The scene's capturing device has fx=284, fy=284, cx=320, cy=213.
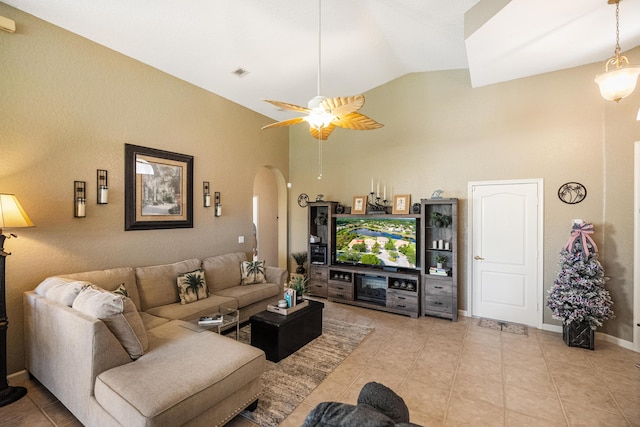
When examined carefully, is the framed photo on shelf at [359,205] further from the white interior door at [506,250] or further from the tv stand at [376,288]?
the white interior door at [506,250]

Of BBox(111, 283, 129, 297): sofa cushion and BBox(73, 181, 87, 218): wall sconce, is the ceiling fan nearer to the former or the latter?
BBox(73, 181, 87, 218): wall sconce

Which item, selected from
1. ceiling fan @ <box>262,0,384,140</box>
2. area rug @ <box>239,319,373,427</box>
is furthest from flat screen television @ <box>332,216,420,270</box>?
ceiling fan @ <box>262,0,384,140</box>

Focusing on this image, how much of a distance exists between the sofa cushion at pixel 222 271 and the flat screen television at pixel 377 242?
72.0 inches

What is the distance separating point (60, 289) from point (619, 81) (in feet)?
16.2

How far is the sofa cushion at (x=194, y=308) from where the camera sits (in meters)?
3.15

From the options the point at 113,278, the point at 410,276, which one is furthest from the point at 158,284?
the point at 410,276

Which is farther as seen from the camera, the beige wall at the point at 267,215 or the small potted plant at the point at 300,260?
the beige wall at the point at 267,215

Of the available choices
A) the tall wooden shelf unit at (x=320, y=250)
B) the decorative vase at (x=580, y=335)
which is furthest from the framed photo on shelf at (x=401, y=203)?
the decorative vase at (x=580, y=335)

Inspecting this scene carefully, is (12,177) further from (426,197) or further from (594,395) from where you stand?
(594,395)

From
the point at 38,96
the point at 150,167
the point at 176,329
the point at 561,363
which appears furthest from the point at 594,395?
the point at 38,96

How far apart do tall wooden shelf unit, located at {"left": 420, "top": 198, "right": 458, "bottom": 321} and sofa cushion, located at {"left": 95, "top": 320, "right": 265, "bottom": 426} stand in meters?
3.10

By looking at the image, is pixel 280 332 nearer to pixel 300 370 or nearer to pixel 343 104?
pixel 300 370

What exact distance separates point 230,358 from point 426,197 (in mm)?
3887

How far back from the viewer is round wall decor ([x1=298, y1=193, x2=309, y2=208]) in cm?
611
